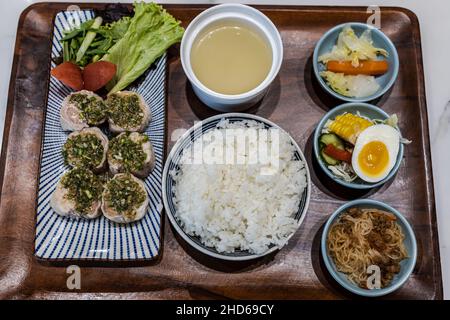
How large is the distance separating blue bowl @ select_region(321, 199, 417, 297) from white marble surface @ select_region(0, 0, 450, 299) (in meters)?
0.49

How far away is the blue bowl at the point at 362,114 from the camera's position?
2.59 m

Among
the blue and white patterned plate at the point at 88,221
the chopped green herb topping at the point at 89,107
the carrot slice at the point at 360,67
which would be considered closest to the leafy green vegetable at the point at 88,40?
the blue and white patterned plate at the point at 88,221

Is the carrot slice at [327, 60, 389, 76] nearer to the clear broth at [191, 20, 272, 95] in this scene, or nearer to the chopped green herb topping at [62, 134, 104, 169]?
the clear broth at [191, 20, 272, 95]

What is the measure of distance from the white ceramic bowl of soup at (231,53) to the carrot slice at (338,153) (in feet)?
1.61

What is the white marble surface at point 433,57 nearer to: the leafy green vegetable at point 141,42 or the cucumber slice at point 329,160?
the leafy green vegetable at point 141,42

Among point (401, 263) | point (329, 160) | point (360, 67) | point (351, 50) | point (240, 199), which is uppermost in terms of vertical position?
point (351, 50)

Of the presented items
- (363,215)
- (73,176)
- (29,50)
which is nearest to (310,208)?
(363,215)

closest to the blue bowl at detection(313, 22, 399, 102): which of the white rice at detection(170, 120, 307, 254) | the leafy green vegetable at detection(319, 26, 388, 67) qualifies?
the leafy green vegetable at detection(319, 26, 388, 67)

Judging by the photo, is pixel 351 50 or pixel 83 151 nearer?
pixel 83 151

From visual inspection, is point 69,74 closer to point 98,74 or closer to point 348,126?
point 98,74

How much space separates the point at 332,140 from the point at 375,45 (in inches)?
28.3

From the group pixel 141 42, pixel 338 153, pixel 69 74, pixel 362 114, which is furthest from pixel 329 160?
pixel 69 74

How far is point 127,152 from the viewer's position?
8.48ft

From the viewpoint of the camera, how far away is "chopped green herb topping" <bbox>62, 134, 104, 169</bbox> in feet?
8.48
